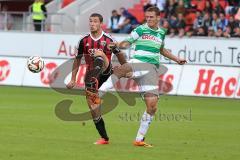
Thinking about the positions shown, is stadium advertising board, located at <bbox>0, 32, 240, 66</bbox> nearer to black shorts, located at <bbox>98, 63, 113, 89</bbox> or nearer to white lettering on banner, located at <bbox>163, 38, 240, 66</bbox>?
white lettering on banner, located at <bbox>163, 38, 240, 66</bbox>

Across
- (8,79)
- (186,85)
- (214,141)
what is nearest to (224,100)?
(186,85)

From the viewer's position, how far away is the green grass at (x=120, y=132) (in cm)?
1304

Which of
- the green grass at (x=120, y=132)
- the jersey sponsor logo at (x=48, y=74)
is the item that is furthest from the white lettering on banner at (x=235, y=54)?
the jersey sponsor logo at (x=48, y=74)

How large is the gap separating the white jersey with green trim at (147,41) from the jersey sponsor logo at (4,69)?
16.2 meters

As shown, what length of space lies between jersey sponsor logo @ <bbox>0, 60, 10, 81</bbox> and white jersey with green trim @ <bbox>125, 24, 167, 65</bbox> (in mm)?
16185

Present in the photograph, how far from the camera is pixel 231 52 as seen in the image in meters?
31.4

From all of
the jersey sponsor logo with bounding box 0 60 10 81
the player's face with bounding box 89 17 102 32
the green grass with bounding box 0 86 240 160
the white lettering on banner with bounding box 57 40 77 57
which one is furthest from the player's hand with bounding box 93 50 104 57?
the white lettering on banner with bounding box 57 40 77 57

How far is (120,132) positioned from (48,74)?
43.5 ft

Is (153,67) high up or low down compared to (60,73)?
up

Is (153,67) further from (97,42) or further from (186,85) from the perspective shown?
(186,85)

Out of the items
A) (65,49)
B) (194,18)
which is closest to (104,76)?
(194,18)

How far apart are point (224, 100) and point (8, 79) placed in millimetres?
8551

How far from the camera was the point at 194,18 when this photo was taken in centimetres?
3309

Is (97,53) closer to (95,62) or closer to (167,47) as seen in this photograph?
(95,62)
